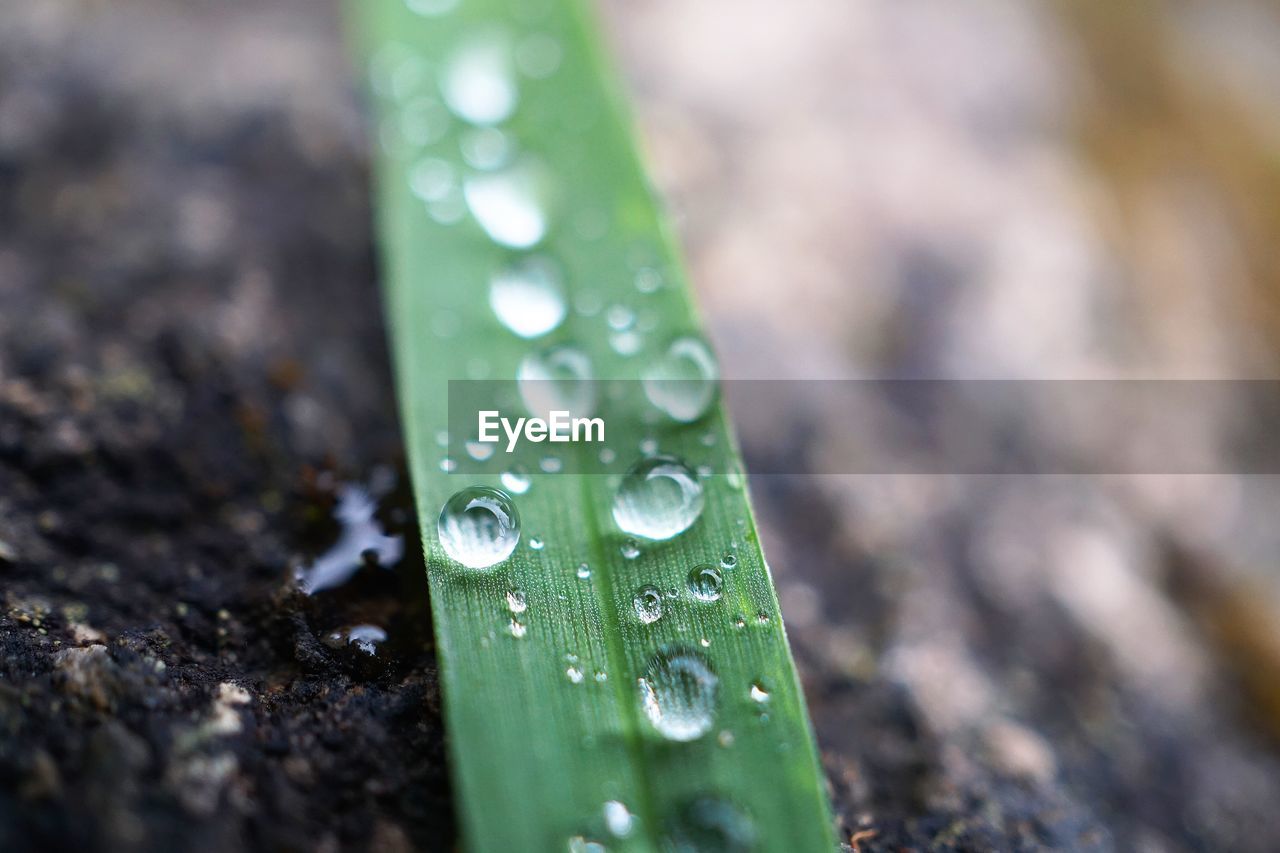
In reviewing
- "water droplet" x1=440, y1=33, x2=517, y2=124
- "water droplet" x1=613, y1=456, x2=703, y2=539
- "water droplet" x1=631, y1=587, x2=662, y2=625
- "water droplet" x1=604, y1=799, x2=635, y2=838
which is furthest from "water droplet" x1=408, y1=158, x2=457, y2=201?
"water droplet" x1=604, y1=799, x2=635, y2=838

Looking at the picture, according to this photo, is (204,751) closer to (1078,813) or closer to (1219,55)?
(1078,813)

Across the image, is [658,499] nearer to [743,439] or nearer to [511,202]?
[743,439]

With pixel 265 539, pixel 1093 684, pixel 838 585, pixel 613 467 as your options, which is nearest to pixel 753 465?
pixel 838 585

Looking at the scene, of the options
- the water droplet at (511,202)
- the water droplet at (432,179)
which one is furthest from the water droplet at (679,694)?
the water droplet at (432,179)

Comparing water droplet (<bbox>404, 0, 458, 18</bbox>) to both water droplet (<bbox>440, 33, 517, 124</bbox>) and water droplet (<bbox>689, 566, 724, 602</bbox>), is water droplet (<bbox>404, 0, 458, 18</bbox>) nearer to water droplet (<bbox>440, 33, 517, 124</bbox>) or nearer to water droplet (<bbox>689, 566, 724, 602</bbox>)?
water droplet (<bbox>440, 33, 517, 124</bbox>)

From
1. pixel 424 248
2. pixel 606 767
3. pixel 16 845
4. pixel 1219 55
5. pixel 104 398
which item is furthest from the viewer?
pixel 1219 55
